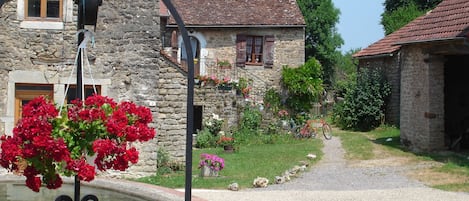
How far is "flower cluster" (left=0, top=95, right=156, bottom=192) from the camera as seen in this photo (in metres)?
5.13

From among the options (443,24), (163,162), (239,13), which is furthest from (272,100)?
(163,162)

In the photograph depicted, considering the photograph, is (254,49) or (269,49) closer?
(269,49)

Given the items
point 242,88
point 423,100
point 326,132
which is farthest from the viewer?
point 242,88

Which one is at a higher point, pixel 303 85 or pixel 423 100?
pixel 303 85

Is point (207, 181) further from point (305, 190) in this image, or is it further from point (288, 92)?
point (288, 92)

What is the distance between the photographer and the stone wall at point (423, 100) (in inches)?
622

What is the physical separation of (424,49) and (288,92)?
316 inches

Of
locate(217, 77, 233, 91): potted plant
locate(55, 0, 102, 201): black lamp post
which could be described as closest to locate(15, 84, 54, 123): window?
locate(55, 0, 102, 201): black lamp post

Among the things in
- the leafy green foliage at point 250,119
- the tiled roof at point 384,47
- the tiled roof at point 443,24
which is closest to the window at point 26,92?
the tiled roof at point 443,24

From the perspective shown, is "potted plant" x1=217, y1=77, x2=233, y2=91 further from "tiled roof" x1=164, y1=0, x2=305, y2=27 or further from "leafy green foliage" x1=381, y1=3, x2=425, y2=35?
"leafy green foliage" x1=381, y1=3, x2=425, y2=35

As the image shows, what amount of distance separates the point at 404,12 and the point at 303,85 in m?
12.5

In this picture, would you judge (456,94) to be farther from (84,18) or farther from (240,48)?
(84,18)

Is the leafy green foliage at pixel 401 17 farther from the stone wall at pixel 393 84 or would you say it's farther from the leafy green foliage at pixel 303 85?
the leafy green foliage at pixel 303 85

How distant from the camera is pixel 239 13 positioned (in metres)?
24.1
